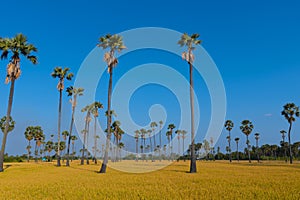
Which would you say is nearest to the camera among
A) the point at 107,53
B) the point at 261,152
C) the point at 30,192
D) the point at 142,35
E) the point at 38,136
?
the point at 30,192

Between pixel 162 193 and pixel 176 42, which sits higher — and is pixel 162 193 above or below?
below

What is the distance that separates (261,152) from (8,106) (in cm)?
16547

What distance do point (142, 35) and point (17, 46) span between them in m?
16.1

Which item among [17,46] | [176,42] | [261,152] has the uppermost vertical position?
[176,42]

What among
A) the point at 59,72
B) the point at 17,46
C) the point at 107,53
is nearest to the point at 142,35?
the point at 107,53

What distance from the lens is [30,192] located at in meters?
15.8

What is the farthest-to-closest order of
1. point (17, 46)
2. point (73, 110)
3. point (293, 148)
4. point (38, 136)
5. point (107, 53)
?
1. point (293, 148)
2. point (38, 136)
3. point (73, 110)
4. point (107, 53)
5. point (17, 46)

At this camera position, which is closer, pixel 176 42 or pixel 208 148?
pixel 176 42

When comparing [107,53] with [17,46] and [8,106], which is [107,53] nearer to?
[17,46]

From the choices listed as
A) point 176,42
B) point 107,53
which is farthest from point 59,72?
point 176,42

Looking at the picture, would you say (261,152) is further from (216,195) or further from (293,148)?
(216,195)

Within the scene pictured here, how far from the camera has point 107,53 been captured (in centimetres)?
3903

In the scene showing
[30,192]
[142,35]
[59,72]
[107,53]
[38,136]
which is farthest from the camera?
[38,136]

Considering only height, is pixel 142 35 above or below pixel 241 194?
above
